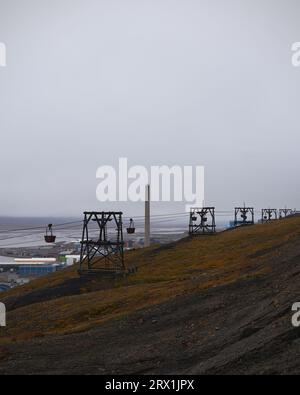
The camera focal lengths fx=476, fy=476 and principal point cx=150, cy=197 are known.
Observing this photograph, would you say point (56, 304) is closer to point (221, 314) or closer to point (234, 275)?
point (234, 275)

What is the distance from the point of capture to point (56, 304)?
85.9 ft

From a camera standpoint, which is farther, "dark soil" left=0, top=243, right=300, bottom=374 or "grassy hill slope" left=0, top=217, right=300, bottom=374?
"grassy hill slope" left=0, top=217, right=300, bottom=374

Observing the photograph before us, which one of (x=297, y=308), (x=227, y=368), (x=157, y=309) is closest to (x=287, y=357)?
(x=227, y=368)

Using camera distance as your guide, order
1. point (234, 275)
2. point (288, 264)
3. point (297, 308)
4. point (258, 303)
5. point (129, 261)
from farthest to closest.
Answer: point (129, 261)
point (234, 275)
point (288, 264)
point (258, 303)
point (297, 308)

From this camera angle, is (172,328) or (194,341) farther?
(172,328)

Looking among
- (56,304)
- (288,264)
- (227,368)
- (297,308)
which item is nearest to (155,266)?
→ (56,304)

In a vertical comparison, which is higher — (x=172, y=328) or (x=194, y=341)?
(x=194, y=341)

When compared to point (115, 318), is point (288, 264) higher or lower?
higher

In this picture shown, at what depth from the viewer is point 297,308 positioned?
14758mm

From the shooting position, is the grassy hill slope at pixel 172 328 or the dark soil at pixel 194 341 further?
the grassy hill slope at pixel 172 328

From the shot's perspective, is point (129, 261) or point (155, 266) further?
point (129, 261)
